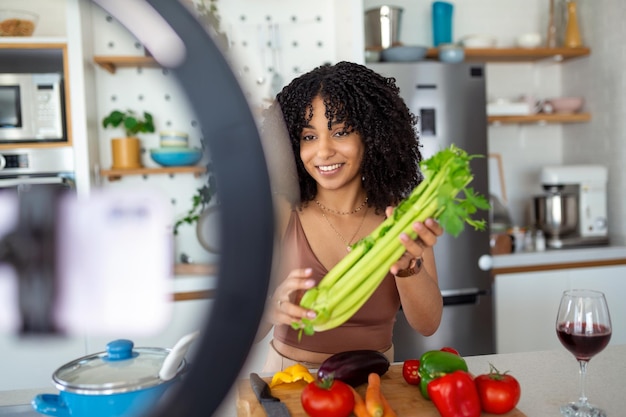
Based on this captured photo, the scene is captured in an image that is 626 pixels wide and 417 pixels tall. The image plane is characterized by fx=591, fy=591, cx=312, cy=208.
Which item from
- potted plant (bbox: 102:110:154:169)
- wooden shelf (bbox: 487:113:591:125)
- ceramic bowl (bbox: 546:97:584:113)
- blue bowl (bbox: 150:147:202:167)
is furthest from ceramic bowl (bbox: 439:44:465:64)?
potted plant (bbox: 102:110:154:169)

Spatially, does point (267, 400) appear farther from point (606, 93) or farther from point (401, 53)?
point (606, 93)

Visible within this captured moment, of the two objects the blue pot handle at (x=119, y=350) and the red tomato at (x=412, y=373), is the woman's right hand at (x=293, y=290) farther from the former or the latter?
the red tomato at (x=412, y=373)

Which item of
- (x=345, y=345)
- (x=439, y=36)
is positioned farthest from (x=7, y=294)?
(x=439, y=36)

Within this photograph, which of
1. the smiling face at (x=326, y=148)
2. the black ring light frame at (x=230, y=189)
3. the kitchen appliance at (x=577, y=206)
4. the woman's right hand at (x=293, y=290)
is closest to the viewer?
the black ring light frame at (x=230, y=189)

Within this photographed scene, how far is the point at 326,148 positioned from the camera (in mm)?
1060

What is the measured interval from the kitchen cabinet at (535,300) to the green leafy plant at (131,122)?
5.19ft

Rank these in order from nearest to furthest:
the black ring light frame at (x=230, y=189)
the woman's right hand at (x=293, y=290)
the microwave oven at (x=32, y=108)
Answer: the black ring light frame at (x=230, y=189) < the woman's right hand at (x=293, y=290) < the microwave oven at (x=32, y=108)

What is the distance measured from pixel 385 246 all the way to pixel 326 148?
492 mm

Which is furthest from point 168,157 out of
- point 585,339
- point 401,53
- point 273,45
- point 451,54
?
point 585,339

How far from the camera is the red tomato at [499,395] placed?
787 mm

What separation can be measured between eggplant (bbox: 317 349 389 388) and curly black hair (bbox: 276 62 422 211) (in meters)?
0.39

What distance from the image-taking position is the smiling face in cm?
107

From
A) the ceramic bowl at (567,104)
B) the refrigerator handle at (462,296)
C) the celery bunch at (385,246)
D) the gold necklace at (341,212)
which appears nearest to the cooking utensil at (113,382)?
the celery bunch at (385,246)

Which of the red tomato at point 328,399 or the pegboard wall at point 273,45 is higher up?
the pegboard wall at point 273,45
